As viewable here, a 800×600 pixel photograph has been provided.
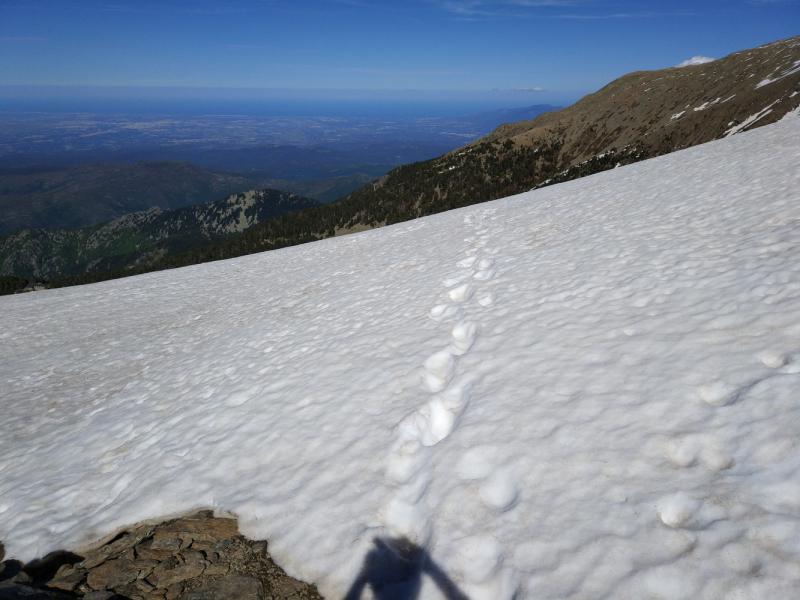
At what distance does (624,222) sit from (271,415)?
12396 millimetres

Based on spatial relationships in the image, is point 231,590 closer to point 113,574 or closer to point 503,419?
point 113,574

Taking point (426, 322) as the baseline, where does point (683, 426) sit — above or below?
above

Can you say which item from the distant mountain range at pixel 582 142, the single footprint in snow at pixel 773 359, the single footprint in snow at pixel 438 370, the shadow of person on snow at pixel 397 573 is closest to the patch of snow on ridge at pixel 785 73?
the distant mountain range at pixel 582 142

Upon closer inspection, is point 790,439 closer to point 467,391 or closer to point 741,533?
point 741,533

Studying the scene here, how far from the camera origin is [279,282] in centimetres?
2031

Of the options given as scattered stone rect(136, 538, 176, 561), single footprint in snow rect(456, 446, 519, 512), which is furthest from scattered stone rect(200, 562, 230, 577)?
single footprint in snow rect(456, 446, 519, 512)

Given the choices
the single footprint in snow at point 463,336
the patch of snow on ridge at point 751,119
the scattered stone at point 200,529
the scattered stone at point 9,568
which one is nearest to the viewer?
the scattered stone at point 200,529

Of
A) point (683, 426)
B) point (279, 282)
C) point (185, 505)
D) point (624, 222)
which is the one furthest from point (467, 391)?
point (279, 282)

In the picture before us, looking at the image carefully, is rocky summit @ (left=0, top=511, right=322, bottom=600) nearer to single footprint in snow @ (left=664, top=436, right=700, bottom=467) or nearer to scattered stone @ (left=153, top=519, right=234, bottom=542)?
scattered stone @ (left=153, top=519, right=234, bottom=542)

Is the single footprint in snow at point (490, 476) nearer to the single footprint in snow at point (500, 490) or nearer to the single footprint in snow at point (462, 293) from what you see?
the single footprint in snow at point (500, 490)

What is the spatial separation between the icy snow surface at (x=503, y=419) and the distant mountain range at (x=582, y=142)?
263ft

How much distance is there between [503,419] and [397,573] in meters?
2.48

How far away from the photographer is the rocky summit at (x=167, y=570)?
14.9ft

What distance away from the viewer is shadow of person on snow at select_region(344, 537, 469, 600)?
415 cm
